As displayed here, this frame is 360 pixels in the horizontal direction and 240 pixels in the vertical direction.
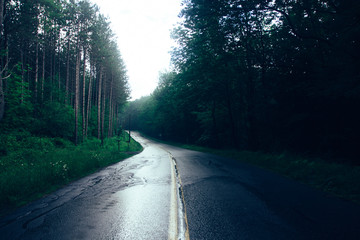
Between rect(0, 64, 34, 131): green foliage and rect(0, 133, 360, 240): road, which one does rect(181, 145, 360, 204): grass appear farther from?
rect(0, 64, 34, 131): green foliage

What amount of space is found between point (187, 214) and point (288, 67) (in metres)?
11.7

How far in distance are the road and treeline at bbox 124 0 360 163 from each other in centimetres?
747

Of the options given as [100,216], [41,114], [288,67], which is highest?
[288,67]

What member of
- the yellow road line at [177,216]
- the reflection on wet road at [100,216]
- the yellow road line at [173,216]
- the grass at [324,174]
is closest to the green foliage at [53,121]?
the reflection on wet road at [100,216]

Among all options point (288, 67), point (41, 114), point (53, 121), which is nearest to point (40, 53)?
point (41, 114)

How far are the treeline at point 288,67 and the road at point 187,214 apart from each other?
747 centimetres

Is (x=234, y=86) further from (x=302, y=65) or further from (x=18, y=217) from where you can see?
(x=18, y=217)

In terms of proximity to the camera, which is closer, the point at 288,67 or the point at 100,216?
the point at 100,216

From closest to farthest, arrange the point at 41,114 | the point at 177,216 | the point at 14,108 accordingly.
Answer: the point at 177,216
the point at 14,108
the point at 41,114

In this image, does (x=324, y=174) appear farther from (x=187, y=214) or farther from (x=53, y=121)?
(x=53, y=121)

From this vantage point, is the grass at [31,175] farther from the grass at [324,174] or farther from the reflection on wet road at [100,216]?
the grass at [324,174]

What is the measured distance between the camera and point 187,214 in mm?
4566

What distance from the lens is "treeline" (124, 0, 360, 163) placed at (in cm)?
1027

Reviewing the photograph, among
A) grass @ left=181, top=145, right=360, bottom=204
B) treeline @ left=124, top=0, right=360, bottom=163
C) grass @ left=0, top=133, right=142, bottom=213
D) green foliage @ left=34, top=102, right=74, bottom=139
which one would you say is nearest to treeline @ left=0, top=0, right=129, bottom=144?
green foliage @ left=34, top=102, right=74, bottom=139
